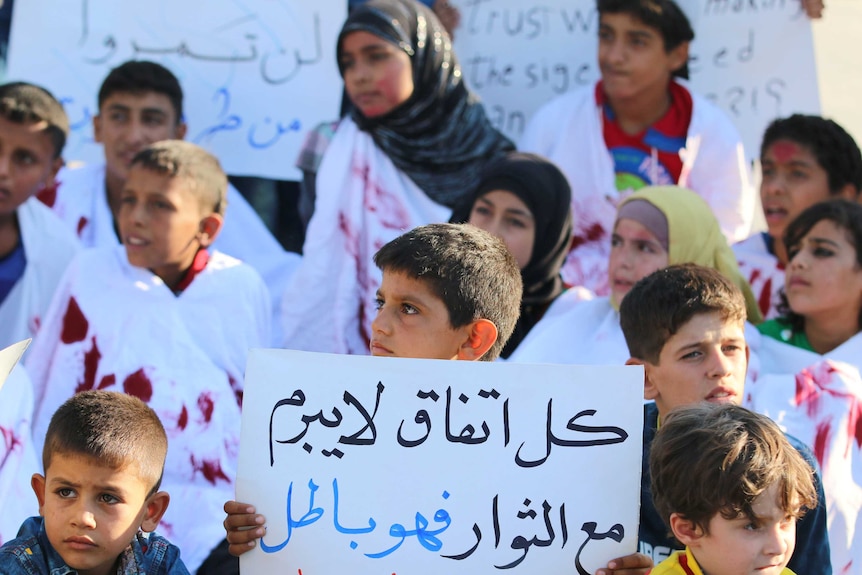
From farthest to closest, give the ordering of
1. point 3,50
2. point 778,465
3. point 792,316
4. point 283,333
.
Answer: point 3,50 < point 283,333 < point 792,316 < point 778,465

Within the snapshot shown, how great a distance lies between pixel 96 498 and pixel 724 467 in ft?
4.06

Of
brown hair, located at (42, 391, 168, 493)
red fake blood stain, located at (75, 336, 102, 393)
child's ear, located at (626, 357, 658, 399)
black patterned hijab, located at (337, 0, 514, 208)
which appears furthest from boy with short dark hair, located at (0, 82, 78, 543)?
child's ear, located at (626, 357, 658, 399)

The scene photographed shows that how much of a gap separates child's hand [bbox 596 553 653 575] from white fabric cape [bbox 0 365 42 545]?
1.73m

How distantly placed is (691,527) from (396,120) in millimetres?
3097

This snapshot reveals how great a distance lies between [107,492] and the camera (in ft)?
8.31

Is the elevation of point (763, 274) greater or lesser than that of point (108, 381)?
greater

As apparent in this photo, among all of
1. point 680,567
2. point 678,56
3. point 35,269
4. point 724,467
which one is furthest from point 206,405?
point 678,56

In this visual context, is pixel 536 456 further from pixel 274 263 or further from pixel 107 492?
pixel 274 263

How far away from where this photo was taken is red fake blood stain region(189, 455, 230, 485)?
12.8 ft

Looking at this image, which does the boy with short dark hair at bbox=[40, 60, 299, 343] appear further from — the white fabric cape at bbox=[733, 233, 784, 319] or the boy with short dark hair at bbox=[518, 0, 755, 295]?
the white fabric cape at bbox=[733, 233, 784, 319]

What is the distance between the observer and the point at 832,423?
3.57 m

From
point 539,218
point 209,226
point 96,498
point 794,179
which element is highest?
point 794,179

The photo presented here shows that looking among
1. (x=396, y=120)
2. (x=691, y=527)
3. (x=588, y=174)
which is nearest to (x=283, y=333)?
(x=396, y=120)

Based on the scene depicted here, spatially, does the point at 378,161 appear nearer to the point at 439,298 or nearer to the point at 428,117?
the point at 428,117
